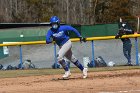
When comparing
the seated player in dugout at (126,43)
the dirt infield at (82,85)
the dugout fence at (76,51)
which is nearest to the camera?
the dirt infield at (82,85)

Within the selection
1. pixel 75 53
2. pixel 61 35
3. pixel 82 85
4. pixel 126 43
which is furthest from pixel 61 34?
pixel 75 53

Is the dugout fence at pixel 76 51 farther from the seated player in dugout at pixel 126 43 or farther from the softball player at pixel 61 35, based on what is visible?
the softball player at pixel 61 35

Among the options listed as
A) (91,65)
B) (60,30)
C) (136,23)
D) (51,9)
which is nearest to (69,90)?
(60,30)

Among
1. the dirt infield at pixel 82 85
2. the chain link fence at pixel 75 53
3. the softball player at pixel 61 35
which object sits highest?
the softball player at pixel 61 35

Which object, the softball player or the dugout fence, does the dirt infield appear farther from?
the dugout fence

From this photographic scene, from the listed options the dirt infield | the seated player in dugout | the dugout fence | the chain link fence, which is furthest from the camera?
the chain link fence

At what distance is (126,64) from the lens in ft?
69.9

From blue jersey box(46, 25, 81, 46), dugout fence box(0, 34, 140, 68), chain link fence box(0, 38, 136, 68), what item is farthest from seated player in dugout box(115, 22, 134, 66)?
blue jersey box(46, 25, 81, 46)

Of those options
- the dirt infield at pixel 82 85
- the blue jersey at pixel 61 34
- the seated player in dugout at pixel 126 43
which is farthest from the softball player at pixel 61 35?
the seated player in dugout at pixel 126 43

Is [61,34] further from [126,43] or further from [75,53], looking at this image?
[75,53]

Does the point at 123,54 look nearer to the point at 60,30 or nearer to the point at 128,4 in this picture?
the point at 60,30

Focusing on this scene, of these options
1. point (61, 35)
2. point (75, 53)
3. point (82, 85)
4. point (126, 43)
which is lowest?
point (75, 53)

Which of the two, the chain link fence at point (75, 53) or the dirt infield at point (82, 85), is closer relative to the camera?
the dirt infield at point (82, 85)

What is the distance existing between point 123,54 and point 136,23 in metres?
29.9
